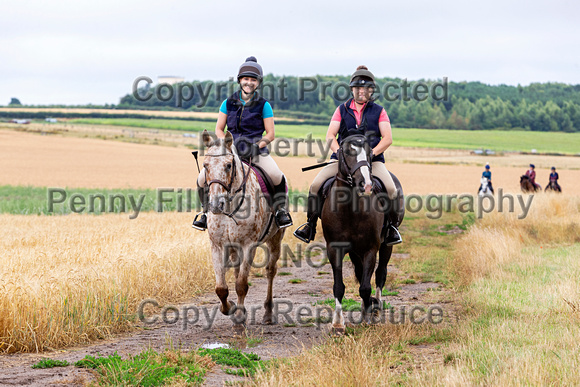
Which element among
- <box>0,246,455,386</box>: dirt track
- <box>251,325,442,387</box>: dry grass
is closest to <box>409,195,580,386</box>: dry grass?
<box>251,325,442,387</box>: dry grass

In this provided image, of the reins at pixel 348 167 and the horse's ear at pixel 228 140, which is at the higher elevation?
the horse's ear at pixel 228 140

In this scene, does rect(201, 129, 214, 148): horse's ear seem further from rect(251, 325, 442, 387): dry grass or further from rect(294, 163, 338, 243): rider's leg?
rect(251, 325, 442, 387): dry grass

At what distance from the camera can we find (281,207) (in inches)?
369

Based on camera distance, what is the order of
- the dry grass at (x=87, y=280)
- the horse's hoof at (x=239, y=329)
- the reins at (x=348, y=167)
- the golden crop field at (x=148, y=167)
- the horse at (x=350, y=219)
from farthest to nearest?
the golden crop field at (x=148, y=167)
the horse's hoof at (x=239, y=329)
the horse at (x=350, y=219)
the reins at (x=348, y=167)
the dry grass at (x=87, y=280)

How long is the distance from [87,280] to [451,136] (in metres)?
90.2

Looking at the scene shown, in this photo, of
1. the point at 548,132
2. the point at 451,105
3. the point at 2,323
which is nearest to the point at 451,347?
the point at 2,323

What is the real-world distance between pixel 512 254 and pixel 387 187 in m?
6.22

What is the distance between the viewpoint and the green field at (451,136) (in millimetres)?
82856

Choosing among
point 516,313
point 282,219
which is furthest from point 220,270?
point 516,313

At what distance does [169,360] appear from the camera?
6.50 m

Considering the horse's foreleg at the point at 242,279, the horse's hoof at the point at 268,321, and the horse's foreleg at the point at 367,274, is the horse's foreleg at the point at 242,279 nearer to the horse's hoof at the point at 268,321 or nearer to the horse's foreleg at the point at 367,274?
the horse's hoof at the point at 268,321

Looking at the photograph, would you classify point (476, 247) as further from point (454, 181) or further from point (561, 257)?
point (454, 181)

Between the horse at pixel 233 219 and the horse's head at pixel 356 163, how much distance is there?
4.27ft

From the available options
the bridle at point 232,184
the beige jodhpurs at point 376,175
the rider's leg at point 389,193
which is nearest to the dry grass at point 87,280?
the bridle at point 232,184
